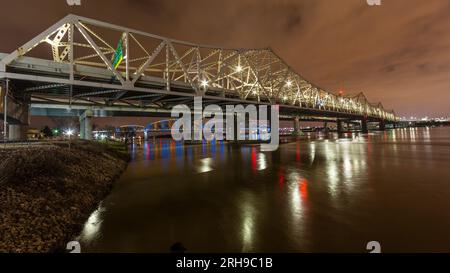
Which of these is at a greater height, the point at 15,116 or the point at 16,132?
the point at 15,116

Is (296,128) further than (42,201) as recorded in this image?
Yes

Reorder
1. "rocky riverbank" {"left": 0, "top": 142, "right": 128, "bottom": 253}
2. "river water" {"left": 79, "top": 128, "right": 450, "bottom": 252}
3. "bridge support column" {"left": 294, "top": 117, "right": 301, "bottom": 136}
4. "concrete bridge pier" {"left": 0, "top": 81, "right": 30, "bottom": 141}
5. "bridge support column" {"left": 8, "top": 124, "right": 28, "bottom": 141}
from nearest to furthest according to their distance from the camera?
"rocky riverbank" {"left": 0, "top": 142, "right": 128, "bottom": 253}, "river water" {"left": 79, "top": 128, "right": 450, "bottom": 252}, "concrete bridge pier" {"left": 0, "top": 81, "right": 30, "bottom": 141}, "bridge support column" {"left": 8, "top": 124, "right": 28, "bottom": 141}, "bridge support column" {"left": 294, "top": 117, "right": 301, "bottom": 136}

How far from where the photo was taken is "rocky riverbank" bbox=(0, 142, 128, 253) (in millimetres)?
5801

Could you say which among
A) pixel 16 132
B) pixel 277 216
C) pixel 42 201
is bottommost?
pixel 277 216

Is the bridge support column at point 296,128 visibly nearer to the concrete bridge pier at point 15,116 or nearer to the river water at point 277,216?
the river water at point 277,216

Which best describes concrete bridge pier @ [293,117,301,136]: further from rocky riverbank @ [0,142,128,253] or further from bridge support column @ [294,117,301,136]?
rocky riverbank @ [0,142,128,253]

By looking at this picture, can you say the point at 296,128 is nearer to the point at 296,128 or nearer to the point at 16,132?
the point at 296,128

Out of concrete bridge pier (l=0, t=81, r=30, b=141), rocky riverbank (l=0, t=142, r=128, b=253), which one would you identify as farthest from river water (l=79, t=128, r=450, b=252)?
concrete bridge pier (l=0, t=81, r=30, b=141)

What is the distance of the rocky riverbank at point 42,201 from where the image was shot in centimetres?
580

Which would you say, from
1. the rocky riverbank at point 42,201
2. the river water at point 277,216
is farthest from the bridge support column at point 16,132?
the river water at point 277,216

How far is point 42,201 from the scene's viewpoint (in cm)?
763

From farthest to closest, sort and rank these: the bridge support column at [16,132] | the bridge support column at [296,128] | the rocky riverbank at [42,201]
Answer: the bridge support column at [296,128] → the bridge support column at [16,132] → the rocky riverbank at [42,201]

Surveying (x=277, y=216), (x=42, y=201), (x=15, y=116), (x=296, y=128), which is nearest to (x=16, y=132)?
(x=15, y=116)
